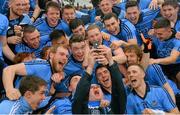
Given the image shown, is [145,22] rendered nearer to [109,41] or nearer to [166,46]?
[166,46]

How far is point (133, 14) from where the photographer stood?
303 inches

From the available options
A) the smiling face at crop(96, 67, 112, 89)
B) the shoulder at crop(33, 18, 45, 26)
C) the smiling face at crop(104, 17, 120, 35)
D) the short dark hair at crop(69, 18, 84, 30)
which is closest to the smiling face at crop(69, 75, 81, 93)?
the smiling face at crop(96, 67, 112, 89)

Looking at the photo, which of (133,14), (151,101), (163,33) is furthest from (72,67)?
(133,14)

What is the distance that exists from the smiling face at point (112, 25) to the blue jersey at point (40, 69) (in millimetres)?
1773

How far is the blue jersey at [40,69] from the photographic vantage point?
5543 millimetres

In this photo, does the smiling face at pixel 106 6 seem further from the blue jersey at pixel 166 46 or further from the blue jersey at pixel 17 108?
the blue jersey at pixel 17 108

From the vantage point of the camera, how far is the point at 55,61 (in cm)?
566

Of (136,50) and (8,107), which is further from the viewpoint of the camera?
(136,50)

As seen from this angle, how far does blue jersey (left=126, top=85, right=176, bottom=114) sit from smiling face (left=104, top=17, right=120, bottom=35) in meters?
1.82

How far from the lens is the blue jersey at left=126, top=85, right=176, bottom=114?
17.8 ft

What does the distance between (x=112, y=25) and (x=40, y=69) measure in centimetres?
193

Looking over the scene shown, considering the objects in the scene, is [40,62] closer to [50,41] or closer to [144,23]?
[50,41]

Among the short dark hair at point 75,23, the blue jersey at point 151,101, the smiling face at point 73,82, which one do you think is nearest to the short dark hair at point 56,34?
the short dark hair at point 75,23

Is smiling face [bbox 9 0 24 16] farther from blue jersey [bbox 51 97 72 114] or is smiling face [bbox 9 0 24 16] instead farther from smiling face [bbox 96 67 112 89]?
blue jersey [bbox 51 97 72 114]
